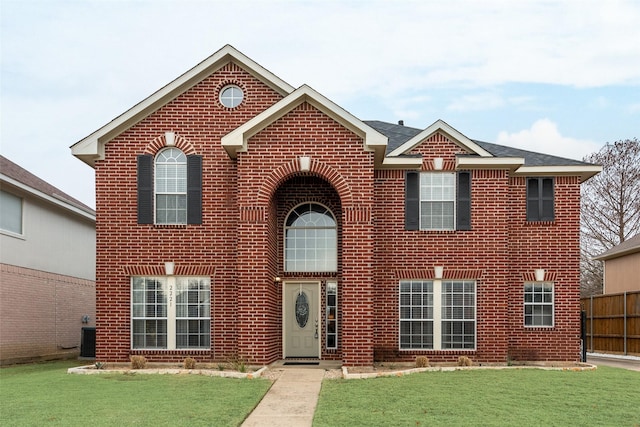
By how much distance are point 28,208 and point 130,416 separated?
12237 mm

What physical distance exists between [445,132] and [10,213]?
12.6m

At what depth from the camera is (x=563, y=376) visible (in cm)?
1472

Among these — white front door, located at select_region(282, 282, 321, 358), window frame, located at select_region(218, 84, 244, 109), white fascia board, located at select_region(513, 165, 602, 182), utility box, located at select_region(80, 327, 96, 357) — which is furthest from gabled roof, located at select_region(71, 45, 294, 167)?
white fascia board, located at select_region(513, 165, 602, 182)

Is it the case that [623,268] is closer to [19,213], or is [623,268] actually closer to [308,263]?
[308,263]

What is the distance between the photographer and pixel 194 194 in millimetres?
17109

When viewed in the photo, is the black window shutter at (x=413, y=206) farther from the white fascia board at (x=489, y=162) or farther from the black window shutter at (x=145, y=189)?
the black window shutter at (x=145, y=189)

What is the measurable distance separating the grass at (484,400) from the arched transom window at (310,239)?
4.50m

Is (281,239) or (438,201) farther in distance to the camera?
(281,239)

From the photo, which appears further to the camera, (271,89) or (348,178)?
(271,89)

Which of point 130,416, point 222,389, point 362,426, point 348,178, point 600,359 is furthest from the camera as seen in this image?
point 600,359

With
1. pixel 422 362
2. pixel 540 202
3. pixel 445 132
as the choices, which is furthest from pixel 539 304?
pixel 445 132

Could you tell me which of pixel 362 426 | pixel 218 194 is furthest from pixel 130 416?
pixel 218 194

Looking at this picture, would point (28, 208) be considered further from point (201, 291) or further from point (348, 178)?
point (348, 178)

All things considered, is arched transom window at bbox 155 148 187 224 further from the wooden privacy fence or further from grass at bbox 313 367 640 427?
the wooden privacy fence
